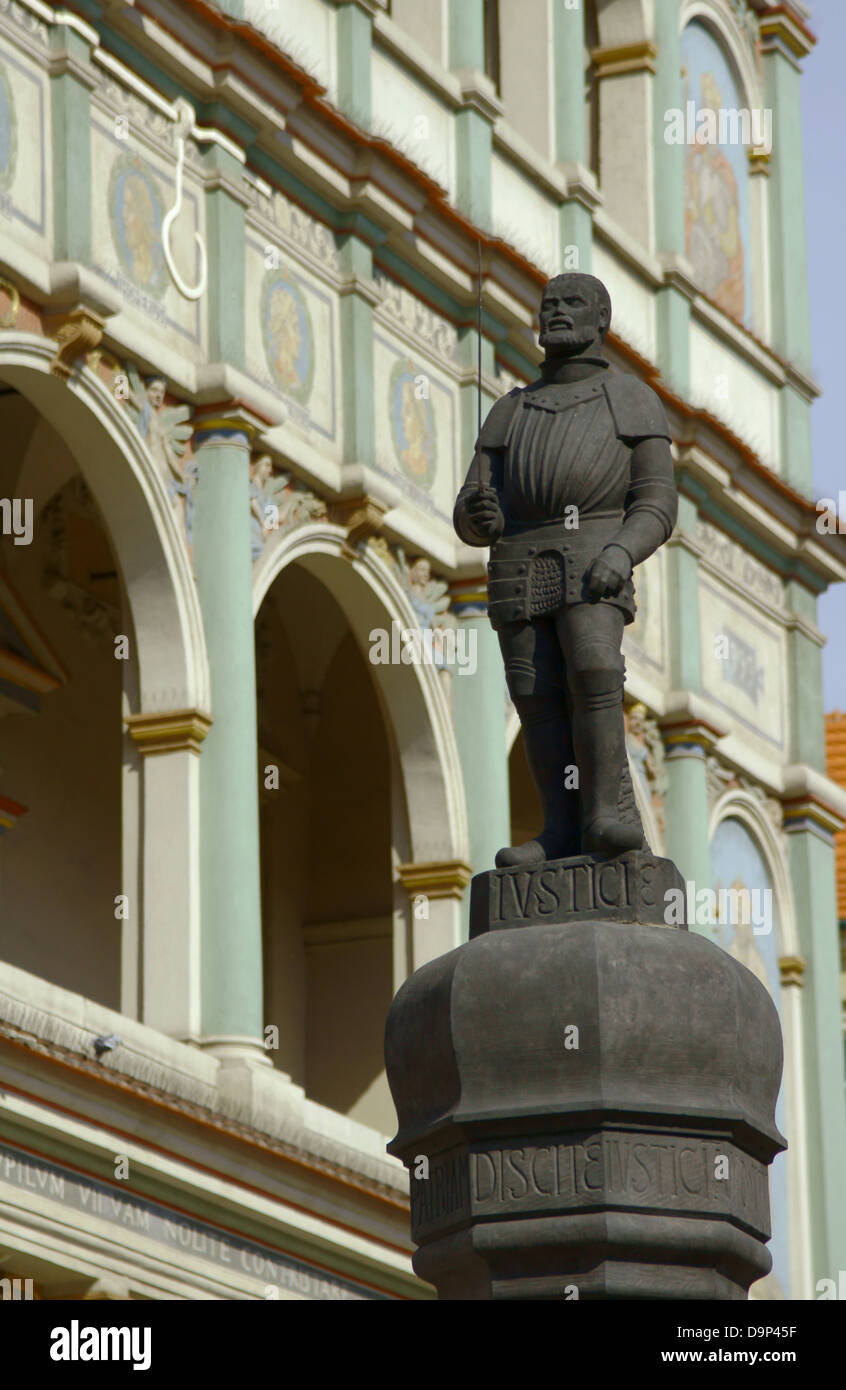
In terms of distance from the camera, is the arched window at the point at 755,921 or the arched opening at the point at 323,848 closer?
the arched opening at the point at 323,848

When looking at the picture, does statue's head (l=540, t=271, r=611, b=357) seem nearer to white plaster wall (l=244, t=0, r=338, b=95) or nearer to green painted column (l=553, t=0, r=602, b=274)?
white plaster wall (l=244, t=0, r=338, b=95)

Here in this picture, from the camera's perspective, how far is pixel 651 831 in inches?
916

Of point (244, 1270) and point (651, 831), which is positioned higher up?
point (651, 831)

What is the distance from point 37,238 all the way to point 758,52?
12.7 m

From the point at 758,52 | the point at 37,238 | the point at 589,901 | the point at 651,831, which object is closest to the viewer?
the point at 589,901

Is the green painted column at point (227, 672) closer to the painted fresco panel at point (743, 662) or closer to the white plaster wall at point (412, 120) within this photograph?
the white plaster wall at point (412, 120)

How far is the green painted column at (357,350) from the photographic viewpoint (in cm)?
1923

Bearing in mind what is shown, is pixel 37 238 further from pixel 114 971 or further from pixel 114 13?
pixel 114 971

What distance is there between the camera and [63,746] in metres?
21.0

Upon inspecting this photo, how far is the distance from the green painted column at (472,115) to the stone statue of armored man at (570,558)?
43.7ft

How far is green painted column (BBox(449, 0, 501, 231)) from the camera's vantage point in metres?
21.4

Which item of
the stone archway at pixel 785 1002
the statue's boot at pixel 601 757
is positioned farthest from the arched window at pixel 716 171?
the statue's boot at pixel 601 757

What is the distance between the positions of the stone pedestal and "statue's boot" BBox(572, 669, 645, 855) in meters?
0.46

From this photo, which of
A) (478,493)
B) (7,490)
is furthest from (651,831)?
(478,493)
